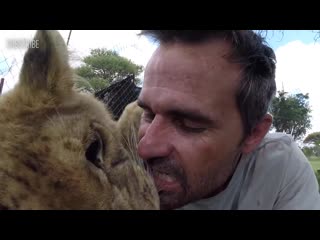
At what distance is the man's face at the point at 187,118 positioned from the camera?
1.50 m

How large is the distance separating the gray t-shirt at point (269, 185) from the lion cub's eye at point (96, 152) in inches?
18.6

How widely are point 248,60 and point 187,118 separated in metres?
0.47

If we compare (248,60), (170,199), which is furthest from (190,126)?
(248,60)

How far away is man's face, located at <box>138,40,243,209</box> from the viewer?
4.91 ft

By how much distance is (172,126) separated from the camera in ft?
4.99

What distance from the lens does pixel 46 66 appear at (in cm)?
158

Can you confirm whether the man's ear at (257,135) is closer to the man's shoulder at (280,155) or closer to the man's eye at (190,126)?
the man's shoulder at (280,155)

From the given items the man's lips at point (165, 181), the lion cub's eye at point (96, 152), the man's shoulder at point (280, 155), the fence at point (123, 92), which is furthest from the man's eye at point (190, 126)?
the fence at point (123, 92)

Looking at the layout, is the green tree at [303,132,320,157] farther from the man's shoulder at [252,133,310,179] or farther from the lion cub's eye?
the lion cub's eye
